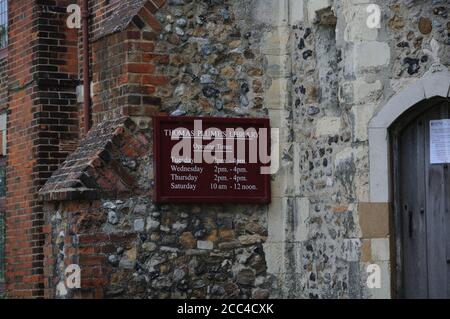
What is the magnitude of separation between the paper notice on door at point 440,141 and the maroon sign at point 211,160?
2016 millimetres

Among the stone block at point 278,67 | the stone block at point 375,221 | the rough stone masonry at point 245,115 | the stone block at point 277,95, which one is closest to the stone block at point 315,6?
the rough stone masonry at point 245,115

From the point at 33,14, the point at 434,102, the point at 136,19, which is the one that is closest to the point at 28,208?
the point at 33,14

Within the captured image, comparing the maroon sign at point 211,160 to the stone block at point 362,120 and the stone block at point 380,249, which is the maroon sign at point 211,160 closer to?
the stone block at point 362,120

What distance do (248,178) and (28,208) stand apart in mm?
3154

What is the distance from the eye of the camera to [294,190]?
12.0 metres

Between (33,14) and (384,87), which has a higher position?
Result: (33,14)

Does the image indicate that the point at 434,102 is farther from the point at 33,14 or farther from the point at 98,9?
the point at 33,14

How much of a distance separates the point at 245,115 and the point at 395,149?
191 centimetres

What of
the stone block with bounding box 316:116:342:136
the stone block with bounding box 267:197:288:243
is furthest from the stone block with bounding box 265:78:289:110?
the stone block with bounding box 267:197:288:243

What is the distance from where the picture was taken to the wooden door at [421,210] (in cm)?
1055

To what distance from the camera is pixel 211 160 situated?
11.7 m

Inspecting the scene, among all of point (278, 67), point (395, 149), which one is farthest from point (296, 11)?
point (395, 149)

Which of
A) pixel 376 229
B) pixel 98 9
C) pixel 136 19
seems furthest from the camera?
pixel 98 9

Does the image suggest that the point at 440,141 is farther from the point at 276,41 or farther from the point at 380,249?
the point at 276,41
